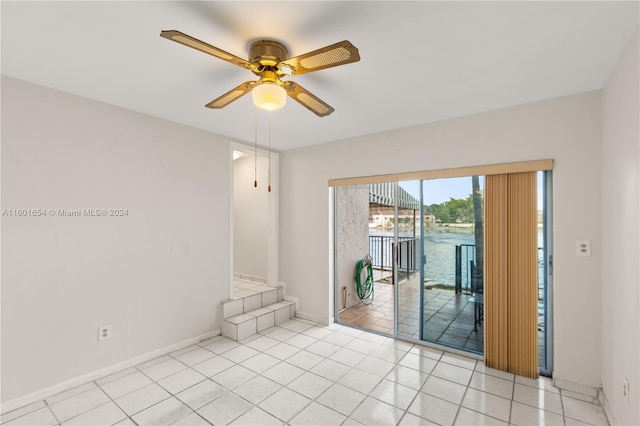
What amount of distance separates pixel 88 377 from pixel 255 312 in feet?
5.66

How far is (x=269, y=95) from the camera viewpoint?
163cm

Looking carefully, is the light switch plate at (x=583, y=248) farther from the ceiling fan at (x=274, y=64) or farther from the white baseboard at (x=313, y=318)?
the white baseboard at (x=313, y=318)

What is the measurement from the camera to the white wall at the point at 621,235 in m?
1.62

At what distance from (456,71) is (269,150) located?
9.08 ft

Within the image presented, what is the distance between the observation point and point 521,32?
163 cm

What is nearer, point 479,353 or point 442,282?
point 479,353

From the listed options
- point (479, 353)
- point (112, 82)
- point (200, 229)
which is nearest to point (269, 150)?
point (200, 229)

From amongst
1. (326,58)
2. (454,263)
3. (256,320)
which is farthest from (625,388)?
(256,320)

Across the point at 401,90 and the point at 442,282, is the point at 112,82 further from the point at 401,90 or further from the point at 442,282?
the point at 442,282

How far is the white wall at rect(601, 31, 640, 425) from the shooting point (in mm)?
1620

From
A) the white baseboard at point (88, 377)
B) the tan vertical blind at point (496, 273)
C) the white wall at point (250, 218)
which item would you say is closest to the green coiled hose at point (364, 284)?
the white wall at point (250, 218)

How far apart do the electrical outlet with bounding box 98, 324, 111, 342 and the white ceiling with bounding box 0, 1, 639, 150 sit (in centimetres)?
200

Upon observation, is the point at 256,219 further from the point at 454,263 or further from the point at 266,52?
the point at 266,52

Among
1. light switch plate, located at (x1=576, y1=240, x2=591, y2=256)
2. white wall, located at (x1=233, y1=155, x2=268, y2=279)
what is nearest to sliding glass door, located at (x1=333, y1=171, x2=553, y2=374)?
light switch plate, located at (x1=576, y1=240, x2=591, y2=256)
